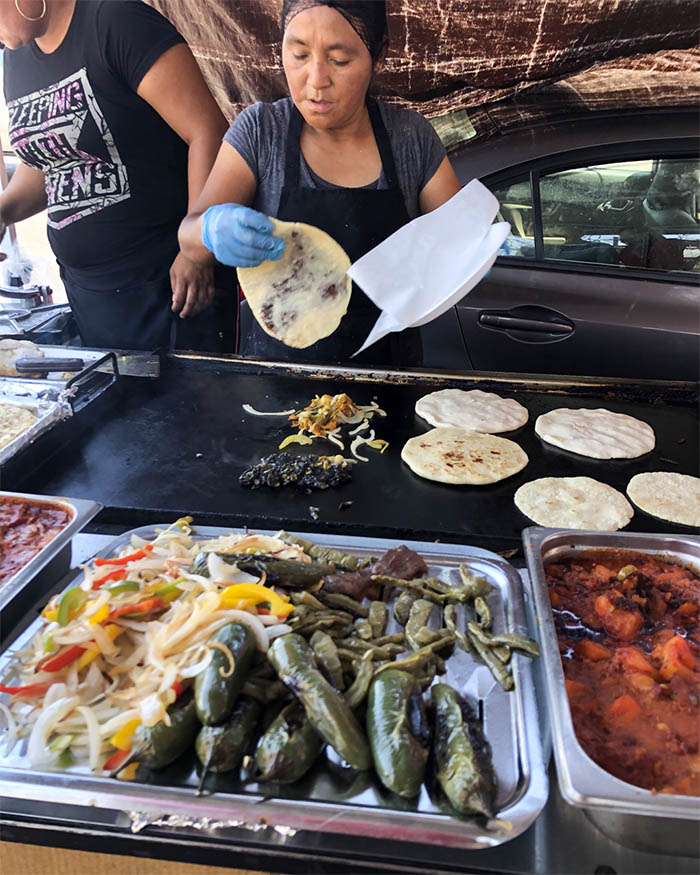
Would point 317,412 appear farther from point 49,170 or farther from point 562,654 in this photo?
point 49,170

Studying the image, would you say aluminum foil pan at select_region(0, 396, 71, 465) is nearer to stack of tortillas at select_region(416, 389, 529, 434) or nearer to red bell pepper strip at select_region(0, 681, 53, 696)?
red bell pepper strip at select_region(0, 681, 53, 696)

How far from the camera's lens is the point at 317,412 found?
3.19 m

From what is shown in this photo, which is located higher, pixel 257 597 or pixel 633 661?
pixel 257 597

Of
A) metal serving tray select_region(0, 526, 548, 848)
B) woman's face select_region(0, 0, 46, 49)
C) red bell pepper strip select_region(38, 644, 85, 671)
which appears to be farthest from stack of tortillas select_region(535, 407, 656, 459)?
woman's face select_region(0, 0, 46, 49)

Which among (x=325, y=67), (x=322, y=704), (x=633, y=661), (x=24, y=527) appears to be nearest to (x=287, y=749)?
(x=322, y=704)

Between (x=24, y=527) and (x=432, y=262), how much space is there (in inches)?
82.3

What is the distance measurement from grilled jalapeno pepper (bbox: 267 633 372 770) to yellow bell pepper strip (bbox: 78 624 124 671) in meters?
0.41

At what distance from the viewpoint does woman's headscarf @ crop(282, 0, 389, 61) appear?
322 centimetres

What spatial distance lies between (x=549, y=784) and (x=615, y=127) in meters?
3.35

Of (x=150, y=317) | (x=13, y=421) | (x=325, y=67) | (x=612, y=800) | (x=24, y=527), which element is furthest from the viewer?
(x=150, y=317)

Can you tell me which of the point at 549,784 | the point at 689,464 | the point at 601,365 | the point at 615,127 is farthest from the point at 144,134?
the point at 549,784

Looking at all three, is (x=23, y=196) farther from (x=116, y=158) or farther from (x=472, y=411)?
(x=472, y=411)

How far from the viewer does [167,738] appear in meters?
1.43

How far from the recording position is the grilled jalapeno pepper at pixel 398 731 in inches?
54.2
